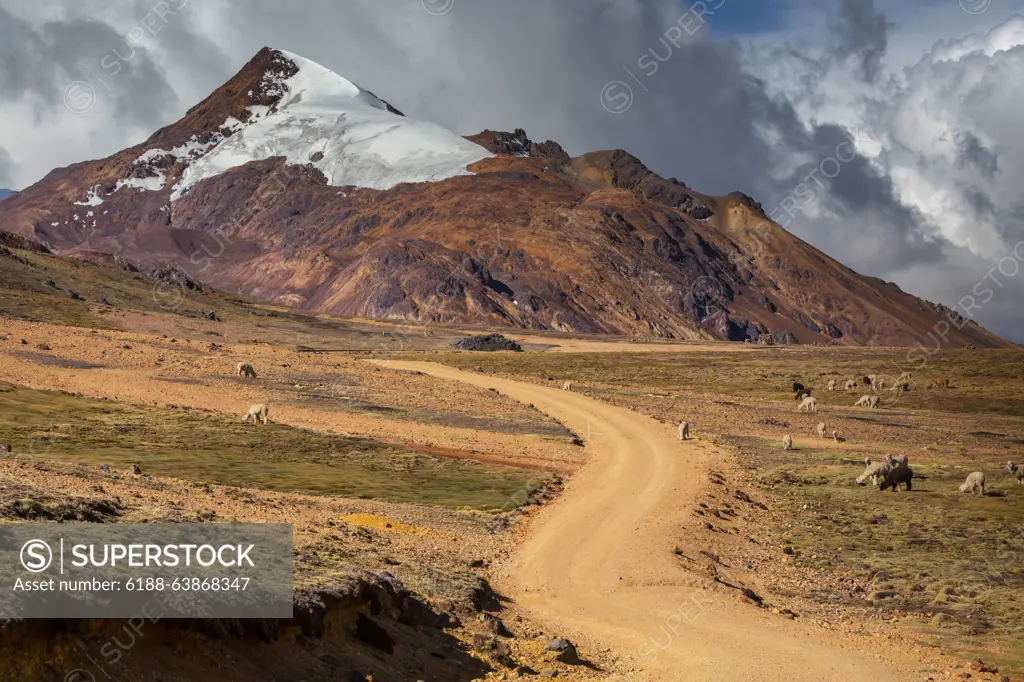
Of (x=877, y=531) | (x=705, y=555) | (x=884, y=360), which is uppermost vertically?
(x=884, y=360)

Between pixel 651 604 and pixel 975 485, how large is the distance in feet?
73.9

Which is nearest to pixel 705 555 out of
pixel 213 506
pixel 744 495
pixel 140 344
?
pixel 744 495

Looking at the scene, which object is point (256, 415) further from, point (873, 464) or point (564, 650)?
point (564, 650)

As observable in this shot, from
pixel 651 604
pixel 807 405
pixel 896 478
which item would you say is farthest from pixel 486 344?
pixel 651 604

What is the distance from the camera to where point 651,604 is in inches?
847

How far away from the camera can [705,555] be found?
26500 millimetres

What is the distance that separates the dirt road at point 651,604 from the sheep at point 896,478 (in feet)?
25.2

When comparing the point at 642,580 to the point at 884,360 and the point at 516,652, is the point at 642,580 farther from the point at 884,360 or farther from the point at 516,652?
the point at 884,360

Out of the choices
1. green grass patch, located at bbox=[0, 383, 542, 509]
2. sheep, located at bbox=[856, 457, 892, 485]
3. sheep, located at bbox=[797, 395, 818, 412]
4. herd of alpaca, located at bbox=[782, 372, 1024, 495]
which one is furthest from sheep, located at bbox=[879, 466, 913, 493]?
sheep, located at bbox=[797, 395, 818, 412]

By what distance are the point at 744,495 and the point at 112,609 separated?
94.8ft

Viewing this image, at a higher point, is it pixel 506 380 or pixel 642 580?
pixel 506 380

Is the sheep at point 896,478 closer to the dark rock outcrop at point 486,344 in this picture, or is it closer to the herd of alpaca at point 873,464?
the herd of alpaca at point 873,464

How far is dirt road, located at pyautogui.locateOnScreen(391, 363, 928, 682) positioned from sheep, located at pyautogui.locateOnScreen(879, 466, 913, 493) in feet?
25.2

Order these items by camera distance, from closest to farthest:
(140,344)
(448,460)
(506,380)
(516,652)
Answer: (516,652) < (448,460) < (140,344) < (506,380)
